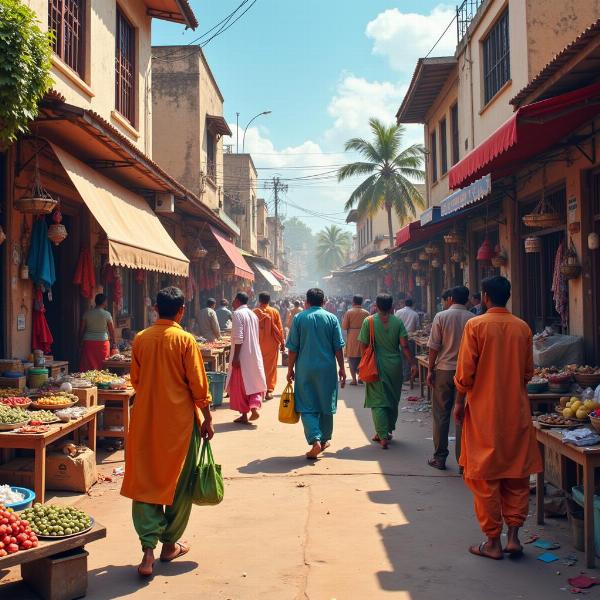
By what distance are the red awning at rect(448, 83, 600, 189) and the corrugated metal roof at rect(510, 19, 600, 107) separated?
22 cm

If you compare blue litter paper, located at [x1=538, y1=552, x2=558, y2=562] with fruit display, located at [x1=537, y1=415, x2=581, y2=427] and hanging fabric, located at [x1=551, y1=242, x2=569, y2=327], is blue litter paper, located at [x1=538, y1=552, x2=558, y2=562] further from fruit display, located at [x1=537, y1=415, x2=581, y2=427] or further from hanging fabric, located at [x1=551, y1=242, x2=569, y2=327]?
hanging fabric, located at [x1=551, y1=242, x2=569, y2=327]

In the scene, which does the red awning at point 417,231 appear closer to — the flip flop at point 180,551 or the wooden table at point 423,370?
the wooden table at point 423,370

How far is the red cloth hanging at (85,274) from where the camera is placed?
9297 millimetres

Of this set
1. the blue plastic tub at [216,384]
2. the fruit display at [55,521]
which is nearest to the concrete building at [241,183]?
the blue plastic tub at [216,384]

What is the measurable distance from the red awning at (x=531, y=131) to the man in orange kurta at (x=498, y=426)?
2070 mm

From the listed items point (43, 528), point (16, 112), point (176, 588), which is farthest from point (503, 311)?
point (16, 112)

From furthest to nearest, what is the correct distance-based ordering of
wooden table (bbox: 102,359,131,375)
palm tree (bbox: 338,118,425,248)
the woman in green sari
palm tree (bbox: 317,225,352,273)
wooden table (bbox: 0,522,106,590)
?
palm tree (bbox: 317,225,352,273), palm tree (bbox: 338,118,425,248), wooden table (bbox: 102,359,131,375), the woman in green sari, wooden table (bbox: 0,522,106,590)

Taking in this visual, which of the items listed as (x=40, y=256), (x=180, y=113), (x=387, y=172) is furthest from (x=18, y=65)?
(x=387, y=172)

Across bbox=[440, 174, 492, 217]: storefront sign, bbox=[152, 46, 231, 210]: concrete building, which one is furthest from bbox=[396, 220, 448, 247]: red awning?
bbox=[152, 46, 231, 210]: concrete building

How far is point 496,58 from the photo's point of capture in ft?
40.1

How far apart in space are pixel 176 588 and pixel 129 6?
11.0m

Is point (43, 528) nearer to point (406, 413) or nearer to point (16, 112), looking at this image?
point (16, 112)

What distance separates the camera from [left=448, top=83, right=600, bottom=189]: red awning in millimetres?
5590

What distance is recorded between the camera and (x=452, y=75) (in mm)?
15305
